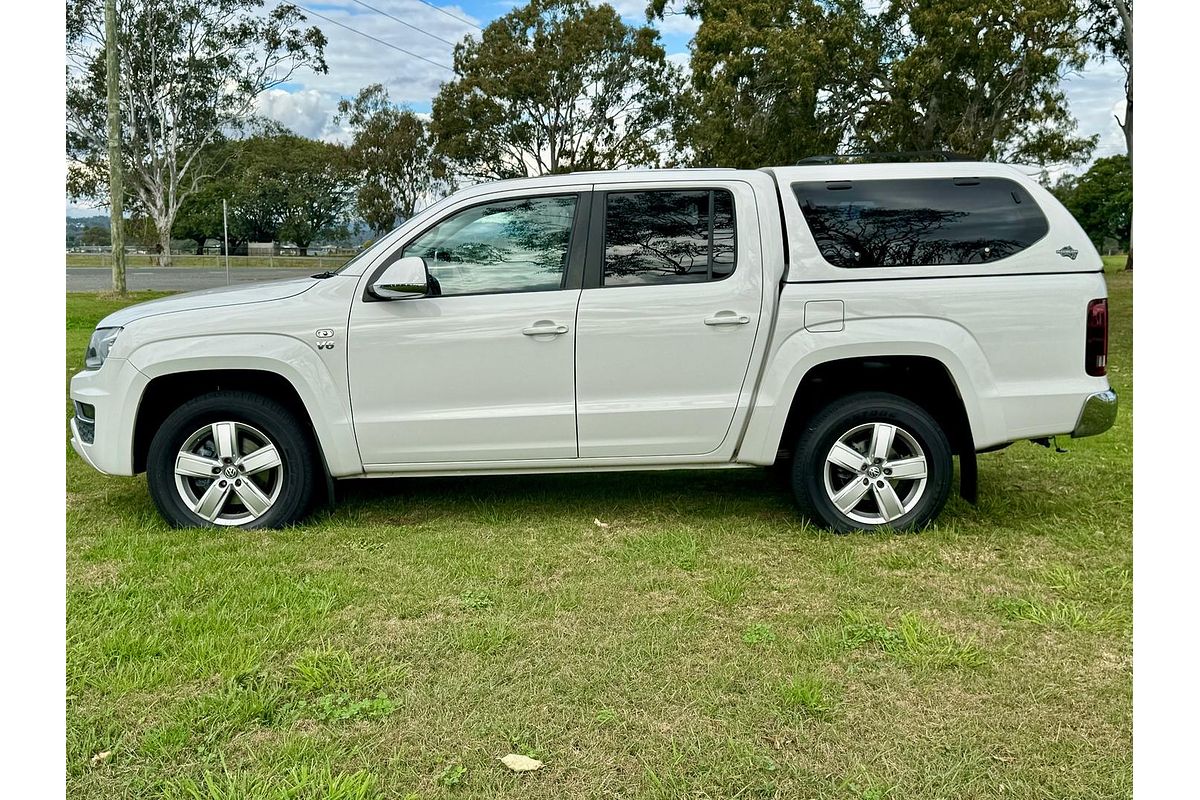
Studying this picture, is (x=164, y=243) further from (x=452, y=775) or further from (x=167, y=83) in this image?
(x=452, y=775)

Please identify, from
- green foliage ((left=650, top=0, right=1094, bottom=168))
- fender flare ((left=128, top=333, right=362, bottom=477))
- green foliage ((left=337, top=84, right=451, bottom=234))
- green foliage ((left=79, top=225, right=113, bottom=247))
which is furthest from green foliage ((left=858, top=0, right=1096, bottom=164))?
green foliage ((left=79, top=225, right=113, bottom=247))

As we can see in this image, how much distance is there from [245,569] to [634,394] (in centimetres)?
214

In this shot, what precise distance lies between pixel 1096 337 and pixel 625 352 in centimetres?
243

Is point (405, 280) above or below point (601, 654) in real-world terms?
above

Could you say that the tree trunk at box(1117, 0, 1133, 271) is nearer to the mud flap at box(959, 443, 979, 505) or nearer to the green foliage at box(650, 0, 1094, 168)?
the green foliage at box(650, 0, 1094, 168)

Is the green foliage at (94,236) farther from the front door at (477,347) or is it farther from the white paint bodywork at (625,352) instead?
the front door at (477,347)

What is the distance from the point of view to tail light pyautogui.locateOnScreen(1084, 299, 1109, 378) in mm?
4816

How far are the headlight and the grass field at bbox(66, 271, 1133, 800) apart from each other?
93 cm

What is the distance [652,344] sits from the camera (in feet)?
16.3

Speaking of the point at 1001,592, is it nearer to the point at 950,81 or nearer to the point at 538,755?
the point at 538,755

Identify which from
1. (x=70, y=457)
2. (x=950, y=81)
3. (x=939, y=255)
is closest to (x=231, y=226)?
(x=950, y=81)

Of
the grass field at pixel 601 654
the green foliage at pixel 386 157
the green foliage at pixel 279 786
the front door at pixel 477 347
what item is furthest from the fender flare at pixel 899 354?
the green foliage at pixel 386 157

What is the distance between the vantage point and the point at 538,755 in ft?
9.64

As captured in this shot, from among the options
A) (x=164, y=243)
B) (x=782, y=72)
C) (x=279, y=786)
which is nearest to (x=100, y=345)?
(x=279, y=786)
